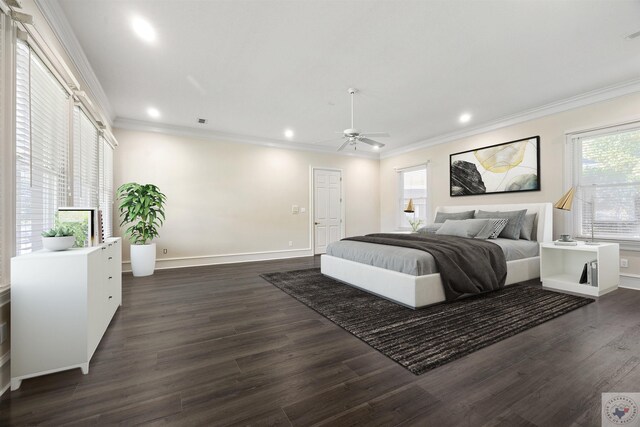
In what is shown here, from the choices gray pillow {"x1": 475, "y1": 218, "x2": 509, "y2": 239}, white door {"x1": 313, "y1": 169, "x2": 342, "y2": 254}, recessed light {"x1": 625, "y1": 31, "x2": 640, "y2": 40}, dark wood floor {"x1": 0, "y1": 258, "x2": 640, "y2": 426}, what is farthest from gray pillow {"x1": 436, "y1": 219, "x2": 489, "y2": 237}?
white door {"x1": 313, "y1": 169, "x2": 342, "y2": 254}

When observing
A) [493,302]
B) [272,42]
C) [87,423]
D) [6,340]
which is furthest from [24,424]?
[493,302]

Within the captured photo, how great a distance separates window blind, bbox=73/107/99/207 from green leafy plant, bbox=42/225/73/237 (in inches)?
42.8

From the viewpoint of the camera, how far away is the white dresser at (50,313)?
161cm

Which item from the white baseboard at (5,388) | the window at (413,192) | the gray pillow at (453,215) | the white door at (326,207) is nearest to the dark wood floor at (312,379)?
the white baseboard at (5,388)

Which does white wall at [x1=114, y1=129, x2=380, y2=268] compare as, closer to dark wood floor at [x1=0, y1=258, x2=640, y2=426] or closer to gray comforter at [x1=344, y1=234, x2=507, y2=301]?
dark wood floor at [x1=0, y1=258, x2=640, y2=426]

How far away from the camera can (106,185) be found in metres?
4.25

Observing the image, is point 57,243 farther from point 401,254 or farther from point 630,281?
point 630,281

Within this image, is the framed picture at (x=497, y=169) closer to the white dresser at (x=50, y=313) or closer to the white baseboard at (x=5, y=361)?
the white dresser at (x=50, y=313)

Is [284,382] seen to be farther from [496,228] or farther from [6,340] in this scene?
[496,228]

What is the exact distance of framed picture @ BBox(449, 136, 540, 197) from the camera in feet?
14.9

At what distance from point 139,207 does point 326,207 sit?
3.98m

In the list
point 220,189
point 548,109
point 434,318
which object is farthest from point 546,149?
point 220,189

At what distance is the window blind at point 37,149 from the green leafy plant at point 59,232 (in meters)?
0.16

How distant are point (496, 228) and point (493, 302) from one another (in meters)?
1.58
